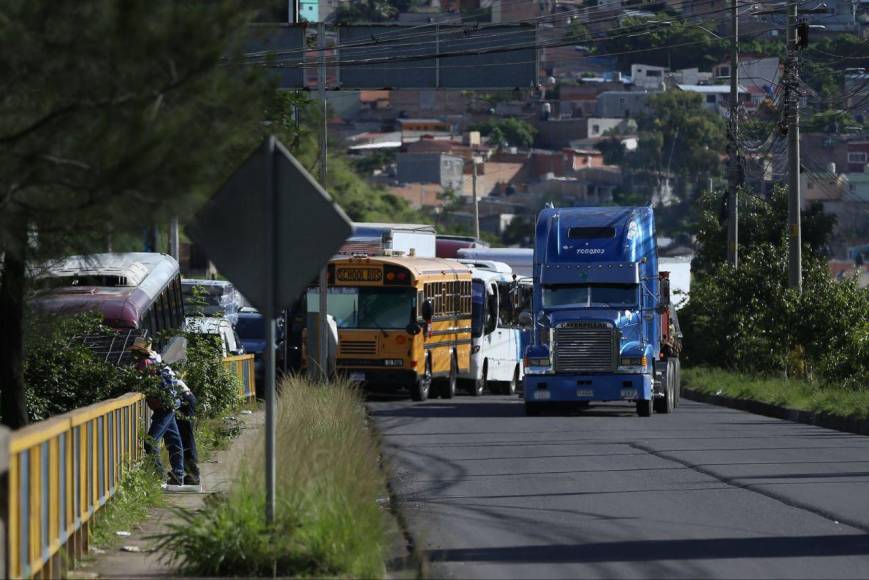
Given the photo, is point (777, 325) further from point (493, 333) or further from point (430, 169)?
point (430, 169)

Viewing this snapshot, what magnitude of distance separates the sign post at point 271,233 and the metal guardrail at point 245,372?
16291mm

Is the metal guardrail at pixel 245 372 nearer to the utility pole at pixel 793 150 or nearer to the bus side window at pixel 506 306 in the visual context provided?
the utility pole at pixel 793 150

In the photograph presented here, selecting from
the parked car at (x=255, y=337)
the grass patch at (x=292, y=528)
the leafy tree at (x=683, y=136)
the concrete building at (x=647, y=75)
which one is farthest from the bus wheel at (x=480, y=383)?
the concrete building at (x=647, y=75)

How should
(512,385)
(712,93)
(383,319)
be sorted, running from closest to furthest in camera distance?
1. (383,319)
2. (512,385)
3. (712,93)

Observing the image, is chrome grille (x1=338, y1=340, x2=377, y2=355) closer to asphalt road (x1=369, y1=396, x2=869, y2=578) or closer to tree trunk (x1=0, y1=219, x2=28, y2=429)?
asphalt road (x1=369, y1=396, x2=869, y2=578)

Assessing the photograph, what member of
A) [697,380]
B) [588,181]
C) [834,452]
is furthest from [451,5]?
[834,452]

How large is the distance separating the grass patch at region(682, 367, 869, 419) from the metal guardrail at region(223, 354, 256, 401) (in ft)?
32.7

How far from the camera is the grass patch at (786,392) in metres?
25.6

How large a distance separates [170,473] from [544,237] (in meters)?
13.9

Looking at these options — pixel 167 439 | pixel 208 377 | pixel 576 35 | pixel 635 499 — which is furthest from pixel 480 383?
pixel 576 35

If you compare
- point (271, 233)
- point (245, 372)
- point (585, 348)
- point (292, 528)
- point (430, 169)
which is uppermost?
point (430, 169)

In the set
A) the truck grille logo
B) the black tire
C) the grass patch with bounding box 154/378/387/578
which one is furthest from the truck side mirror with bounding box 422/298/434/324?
the grass patch with bounding box 154/378/387/578

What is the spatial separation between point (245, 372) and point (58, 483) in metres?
20.2

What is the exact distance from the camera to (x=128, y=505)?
13.5 m
